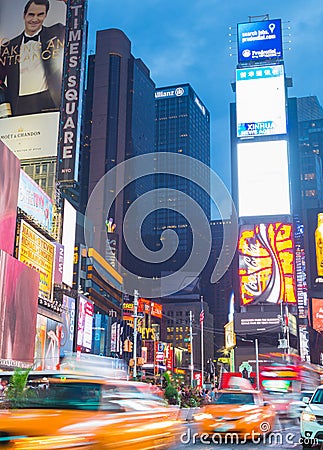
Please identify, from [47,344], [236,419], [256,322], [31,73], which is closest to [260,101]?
[256,322]

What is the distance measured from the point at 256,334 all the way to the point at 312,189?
308ft

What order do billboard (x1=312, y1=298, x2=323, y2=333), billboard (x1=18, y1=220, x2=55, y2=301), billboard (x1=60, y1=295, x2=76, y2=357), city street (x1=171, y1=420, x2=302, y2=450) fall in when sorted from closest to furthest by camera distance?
city street (x1=171, y1=420, x2=302, y2=450) < billboard (x1=18, y1=220, x2=55, y2=301) < billboard (x1=60, y1=295, x2=76, y2=357) < billboard (x1=312, y1=298, x2=323, y2=333)

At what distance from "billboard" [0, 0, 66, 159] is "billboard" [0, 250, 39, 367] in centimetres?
1562

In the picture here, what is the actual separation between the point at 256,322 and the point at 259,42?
143 ft

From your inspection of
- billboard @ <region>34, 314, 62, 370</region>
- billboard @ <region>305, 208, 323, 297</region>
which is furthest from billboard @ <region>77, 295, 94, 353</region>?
billboard @ <region>305, 208, 323, 297</region>

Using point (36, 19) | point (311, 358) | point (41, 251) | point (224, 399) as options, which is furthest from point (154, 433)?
point (311, 358)

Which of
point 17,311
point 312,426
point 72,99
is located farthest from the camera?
point 72,99

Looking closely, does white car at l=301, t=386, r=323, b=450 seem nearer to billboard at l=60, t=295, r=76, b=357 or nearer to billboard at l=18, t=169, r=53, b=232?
billboard at l=18, t=169, r=53, b=232

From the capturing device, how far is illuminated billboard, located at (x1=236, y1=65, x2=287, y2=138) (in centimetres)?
8762

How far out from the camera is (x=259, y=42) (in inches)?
3743

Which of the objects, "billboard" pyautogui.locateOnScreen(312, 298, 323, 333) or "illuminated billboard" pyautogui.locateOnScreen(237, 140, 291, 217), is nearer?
"illuminated billboard" pyautogui.locateOnScreen(237, 140, 291, 217)

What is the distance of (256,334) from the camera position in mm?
88062

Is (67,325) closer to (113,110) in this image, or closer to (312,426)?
(312,426)

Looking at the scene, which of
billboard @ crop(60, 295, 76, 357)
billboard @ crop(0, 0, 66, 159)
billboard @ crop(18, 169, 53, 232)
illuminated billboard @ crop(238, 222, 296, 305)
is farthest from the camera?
illuminated billboard @ crop(238, 222, 296, 305)
